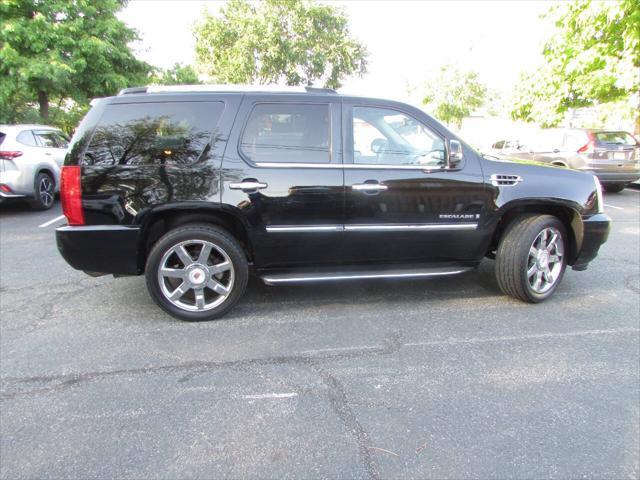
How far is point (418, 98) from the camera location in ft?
97.5

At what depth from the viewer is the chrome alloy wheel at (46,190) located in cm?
843

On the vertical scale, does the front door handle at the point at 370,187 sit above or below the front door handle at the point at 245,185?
below

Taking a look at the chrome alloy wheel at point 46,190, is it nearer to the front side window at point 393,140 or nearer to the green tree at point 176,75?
the front side window at point 393,140

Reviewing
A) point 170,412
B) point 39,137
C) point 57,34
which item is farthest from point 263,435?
point 57,34

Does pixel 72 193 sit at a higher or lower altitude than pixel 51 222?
higher

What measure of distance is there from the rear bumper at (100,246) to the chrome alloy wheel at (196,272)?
0.29 m

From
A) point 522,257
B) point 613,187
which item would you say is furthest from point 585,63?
point 522,257

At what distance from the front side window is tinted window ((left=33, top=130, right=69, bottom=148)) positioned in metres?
7.64

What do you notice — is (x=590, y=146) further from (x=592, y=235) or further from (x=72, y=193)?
(x=72, y=193)

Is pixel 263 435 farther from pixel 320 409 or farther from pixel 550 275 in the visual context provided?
pixel 550 275

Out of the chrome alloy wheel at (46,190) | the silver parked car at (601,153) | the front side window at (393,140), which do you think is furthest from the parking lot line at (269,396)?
the silver parked car at (601,153)

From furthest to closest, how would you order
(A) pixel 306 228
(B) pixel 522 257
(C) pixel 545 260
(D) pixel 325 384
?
(C) pixel 545 260
(B) pixel 522 257
(A) pixel 306 228
(D) pixel 325 384

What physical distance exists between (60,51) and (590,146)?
14.1 m

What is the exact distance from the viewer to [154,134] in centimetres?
349
